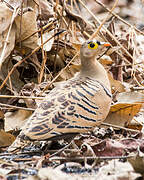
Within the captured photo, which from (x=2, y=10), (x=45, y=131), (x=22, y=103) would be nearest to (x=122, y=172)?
(x=45, y=131)

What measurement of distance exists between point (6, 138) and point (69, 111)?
72 centimetres

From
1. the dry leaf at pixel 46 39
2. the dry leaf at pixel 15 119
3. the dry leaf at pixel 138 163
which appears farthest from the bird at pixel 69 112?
the dry leaf at pixel 46 39

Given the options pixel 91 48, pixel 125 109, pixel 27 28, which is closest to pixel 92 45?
pixel 91 48

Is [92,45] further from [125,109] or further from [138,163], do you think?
[138,163]

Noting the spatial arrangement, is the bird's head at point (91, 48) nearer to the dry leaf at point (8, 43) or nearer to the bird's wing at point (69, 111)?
the bird's wing at point (69, 111)

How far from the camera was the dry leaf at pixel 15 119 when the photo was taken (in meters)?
Answer: 3.53

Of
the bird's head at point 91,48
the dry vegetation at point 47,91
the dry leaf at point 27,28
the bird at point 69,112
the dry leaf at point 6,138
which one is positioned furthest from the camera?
the dry leaf at point 27,28

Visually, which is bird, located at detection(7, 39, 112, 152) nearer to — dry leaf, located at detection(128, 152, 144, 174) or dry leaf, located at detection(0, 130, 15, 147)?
dry leaf, located at detection(0, 130, 15, 147)

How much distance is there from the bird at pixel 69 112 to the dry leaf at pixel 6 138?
219 millimetres

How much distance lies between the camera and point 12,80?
161 inches

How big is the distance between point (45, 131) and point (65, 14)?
198cm

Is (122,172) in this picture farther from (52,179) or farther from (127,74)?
(127,74)

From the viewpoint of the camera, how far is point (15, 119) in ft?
11.8

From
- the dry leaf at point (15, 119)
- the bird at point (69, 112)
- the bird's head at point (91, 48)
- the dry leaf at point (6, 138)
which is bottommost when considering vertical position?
the dry leaf at point (6, 138)
